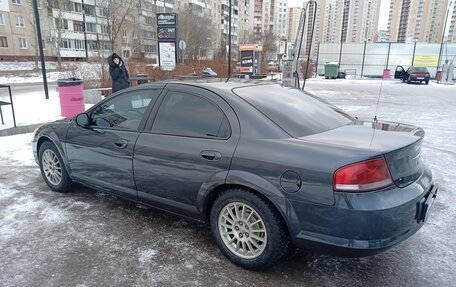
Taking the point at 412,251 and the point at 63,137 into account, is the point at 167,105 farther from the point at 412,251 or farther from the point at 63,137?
the point at 412,251

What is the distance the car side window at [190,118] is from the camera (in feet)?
9.80

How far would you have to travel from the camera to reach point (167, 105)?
3.38 m

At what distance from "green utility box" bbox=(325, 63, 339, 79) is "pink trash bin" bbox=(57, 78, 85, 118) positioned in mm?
26954

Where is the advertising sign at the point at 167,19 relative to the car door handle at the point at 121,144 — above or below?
above

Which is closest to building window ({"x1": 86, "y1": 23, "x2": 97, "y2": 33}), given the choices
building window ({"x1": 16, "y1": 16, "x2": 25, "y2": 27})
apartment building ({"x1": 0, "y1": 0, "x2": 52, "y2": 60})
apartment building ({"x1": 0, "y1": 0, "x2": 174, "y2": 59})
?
apartment building ({"x1": 0, "y1": 0, "x2": 174, "y2": 59})

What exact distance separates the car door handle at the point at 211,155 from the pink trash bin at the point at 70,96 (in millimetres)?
7248

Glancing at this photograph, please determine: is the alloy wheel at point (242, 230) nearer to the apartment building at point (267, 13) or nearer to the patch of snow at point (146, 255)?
the patch of snow at point (146, 255)

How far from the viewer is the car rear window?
2895 mm

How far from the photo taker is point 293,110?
10.3 feet

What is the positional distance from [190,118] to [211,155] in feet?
1.59

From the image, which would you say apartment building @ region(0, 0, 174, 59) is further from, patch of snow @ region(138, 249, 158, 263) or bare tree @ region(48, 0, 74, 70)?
patch of snow @ region(138, 249, 158, 263)

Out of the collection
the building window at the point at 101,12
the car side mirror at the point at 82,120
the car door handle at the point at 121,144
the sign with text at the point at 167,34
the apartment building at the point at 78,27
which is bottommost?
the car door handle at the point at 121,144

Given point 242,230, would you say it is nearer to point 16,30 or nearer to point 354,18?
point 16,30

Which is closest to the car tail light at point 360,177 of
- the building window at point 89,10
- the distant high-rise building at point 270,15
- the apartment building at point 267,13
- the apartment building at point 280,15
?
the building window at point 89,10
